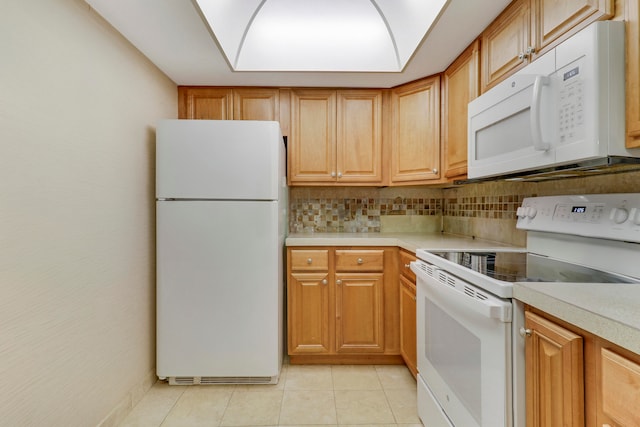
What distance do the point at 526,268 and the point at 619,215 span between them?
13.2 inches

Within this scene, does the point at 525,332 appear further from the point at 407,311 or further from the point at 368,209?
the point at 368,209

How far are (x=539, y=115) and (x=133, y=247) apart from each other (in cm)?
199

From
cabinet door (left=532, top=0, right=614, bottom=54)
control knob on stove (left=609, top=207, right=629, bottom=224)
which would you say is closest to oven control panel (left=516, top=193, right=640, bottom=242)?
control knob on stove (left=609, top=207, right=629, bottom=224)

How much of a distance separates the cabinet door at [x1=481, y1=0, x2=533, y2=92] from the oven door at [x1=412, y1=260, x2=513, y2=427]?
99 centimetres

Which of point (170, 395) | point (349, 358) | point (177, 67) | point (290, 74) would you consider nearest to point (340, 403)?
point (349, 358)

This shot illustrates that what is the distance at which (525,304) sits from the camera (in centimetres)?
93

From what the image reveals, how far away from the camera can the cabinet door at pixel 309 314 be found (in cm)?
217

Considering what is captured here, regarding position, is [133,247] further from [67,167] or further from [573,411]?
[573,411]

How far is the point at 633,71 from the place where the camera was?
0.92 metres

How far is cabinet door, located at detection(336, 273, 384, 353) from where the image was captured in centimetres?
217

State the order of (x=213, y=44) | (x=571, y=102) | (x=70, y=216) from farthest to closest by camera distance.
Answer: (x=213, y=44), (x=70, y=216), (x=571, y=102)

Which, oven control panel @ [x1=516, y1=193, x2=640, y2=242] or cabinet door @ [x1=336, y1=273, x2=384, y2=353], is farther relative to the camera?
cabinet door @ [x1=336, y1=273, x2=384, y2=353]

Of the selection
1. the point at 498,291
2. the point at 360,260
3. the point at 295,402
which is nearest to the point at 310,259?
the point at 360,260

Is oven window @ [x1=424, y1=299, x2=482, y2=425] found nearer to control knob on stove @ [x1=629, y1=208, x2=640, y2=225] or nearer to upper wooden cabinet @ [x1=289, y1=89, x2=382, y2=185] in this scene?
control knob on stove @ [x1=629, y1=208, x2=640, y2=225]
